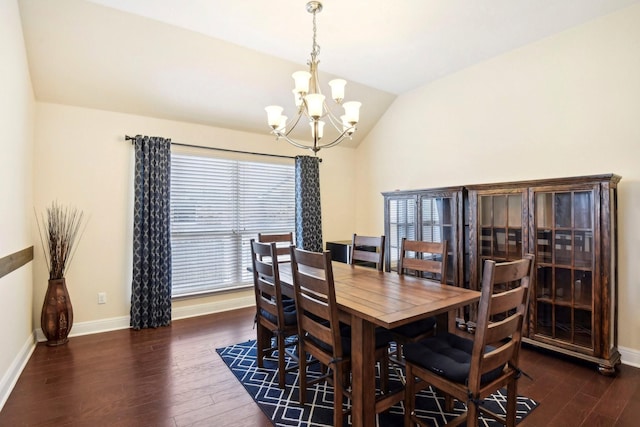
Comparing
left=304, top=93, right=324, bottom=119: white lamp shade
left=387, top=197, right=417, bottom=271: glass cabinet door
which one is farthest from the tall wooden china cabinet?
left=304, top=93, right=324, bottom=119: white lamp shade

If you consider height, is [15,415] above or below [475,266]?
below

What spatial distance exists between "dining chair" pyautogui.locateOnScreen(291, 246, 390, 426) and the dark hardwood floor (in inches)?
20.6

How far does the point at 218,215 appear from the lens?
14.0ft

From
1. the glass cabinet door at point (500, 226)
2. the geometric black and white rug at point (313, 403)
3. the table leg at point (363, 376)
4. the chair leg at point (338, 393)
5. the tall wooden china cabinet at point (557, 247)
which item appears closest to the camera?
the table leg at point (363, 376)

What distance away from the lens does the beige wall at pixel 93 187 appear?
3260 millimetres

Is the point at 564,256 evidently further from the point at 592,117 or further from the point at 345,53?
the point at 345,53

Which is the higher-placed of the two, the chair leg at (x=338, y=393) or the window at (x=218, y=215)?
the window at (x=218, y=215)

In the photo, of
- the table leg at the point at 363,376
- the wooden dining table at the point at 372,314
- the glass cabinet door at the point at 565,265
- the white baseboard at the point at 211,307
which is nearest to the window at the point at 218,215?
the white baseboard at the point at 211,307

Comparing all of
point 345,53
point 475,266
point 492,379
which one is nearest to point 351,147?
point 345,53

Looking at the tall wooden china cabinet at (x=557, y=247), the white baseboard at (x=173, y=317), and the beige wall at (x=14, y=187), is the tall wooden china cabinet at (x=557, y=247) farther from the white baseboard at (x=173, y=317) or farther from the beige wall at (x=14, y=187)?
the beige wall at (x=14, y=187)

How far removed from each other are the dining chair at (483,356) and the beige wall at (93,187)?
3.15m

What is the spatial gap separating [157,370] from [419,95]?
4.28 m

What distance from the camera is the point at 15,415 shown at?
6.75 feet

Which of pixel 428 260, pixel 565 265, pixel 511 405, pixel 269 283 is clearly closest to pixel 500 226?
pixel 565 265
